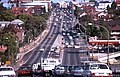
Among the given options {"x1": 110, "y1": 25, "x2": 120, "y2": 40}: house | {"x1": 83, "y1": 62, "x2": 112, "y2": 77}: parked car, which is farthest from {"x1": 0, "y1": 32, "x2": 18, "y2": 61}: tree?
{"x1": 83, "y1": 62, "x2": 112, "y2": 77}: parked car

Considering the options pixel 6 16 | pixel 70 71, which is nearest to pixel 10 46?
pixel 70 71

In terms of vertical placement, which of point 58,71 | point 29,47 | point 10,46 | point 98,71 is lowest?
point 29,47

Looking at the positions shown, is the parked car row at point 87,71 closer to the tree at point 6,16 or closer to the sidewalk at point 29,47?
the sidewalk at point 29,47

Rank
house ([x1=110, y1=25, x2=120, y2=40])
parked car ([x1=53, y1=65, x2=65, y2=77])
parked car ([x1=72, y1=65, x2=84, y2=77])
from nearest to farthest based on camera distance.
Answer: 1. parked car ([x1=72, y1=65, x2=84, y2=77])
2. parked car ([x1=53, y1=65, x2=65, y2=77])
3. house ([x1=110, y1=25, x2=120, y2=40])

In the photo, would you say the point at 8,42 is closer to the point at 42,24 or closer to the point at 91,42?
the point at 91,42

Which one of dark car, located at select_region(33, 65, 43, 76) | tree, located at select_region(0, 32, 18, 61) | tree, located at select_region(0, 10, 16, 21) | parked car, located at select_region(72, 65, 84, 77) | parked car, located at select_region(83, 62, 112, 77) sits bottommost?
tree, located at select_region(0, 10, 16, 21)

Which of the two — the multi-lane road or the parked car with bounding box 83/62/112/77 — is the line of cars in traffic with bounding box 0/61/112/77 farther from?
the multi-lane road

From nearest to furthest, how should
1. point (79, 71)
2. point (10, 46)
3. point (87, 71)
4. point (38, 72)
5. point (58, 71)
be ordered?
point (87, 71) → point (79, 71) → point (58, 71) → point (38, 72) → point (10, 46)

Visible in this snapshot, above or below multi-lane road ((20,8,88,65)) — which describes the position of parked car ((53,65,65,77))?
above

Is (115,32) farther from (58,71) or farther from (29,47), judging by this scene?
(58,71)

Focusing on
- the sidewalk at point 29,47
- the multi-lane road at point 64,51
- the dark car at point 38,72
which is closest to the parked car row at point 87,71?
the dark car at point 38,72

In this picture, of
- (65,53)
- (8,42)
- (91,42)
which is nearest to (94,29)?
(91,42)

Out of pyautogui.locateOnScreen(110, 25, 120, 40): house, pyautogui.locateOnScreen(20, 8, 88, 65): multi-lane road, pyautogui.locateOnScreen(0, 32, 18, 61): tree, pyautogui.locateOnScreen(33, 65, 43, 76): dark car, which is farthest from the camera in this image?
pyautogui.locateOnScreen(110, 25, 120, 40): house
